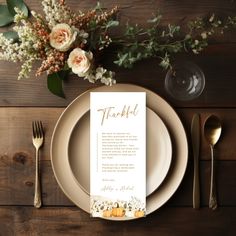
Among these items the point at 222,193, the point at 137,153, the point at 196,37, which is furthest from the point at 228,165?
the point at 196,37

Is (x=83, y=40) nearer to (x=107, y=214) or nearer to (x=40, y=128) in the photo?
(x=40, y=128)

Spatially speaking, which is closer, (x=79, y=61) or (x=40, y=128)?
(x=79, y=61)

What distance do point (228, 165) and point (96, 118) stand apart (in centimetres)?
36

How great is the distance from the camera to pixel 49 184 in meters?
1.00

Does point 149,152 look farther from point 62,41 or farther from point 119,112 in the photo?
point 62,41

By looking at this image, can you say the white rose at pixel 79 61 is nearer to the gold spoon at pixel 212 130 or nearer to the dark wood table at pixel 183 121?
the dark wood table at pixel 183 121

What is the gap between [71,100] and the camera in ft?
3.29

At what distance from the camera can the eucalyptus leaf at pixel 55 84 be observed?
976mm

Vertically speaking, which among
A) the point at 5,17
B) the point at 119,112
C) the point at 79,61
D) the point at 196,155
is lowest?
the point at 196,155

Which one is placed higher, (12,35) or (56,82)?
(12,35)

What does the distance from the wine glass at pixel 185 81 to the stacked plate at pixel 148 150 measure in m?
0.05

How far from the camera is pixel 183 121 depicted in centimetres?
99

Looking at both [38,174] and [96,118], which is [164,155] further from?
[38,174]

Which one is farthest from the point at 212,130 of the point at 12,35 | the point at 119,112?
the point at 12,35
